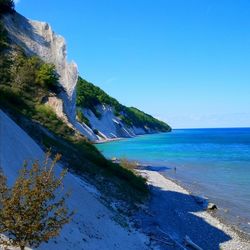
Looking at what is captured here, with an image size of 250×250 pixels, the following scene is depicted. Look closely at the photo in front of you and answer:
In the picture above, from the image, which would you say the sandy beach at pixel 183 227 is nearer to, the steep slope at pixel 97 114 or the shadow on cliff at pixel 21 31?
the shadow on cliff at pixel 21 31

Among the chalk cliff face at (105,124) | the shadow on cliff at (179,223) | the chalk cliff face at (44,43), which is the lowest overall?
the shadow on cliff at (179,223)

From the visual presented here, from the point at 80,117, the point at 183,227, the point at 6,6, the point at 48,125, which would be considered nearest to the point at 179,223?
the point at 183,227

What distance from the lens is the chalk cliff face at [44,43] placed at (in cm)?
4784

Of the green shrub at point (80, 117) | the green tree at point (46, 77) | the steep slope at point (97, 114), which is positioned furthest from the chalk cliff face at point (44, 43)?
the steep slope at point (97, 114)

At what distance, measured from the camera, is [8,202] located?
24.8 ft

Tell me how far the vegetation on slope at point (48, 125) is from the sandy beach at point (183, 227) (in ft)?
5.69

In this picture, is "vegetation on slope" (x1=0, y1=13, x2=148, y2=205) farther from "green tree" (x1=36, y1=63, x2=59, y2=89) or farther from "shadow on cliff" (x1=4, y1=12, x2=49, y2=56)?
"shadow on cliff" (x1=4, y1=12, x2=49, y2=56)

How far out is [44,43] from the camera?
51.2m

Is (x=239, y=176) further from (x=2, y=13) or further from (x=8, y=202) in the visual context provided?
(x=8, y=202)

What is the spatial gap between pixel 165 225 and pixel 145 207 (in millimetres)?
2821

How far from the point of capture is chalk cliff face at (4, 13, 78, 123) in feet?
157

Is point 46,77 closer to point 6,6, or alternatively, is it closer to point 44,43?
point 44,43

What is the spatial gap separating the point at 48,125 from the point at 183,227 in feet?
42.4

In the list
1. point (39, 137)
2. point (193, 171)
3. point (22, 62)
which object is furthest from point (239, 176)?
point (39, 137)
